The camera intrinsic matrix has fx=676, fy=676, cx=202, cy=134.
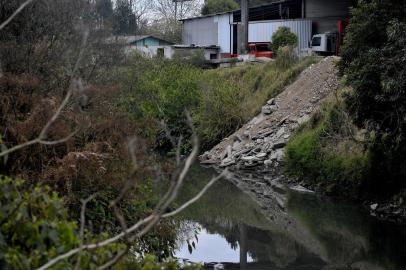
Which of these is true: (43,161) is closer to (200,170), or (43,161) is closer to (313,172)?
(313,172)

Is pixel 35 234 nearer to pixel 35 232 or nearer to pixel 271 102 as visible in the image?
pixel 35 232

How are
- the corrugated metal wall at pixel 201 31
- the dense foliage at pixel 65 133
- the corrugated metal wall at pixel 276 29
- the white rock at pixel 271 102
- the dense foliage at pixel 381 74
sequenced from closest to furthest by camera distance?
the dense foliage at pixel 65 133
the dense foliage at pixel 381 74
the white rock at pixel 271 102
the corrugated metal wall at pixel 276 29
the corrugated metal wall at pixel 201 31

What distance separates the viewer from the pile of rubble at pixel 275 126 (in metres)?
29.1

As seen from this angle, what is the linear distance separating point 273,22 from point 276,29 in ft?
2.37

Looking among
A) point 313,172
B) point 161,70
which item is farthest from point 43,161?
point 161,70

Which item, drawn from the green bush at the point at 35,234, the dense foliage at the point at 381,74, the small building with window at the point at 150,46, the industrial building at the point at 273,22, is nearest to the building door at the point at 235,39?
the industrial building at the point at 273,22

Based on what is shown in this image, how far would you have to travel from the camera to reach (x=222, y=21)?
50.7m

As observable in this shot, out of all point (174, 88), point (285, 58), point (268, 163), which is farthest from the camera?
point (285, 58)

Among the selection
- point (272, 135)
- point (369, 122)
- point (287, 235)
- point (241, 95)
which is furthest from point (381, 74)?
point (241, 95)

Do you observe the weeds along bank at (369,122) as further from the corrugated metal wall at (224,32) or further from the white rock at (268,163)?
the corrugated metal wall at (224,32)

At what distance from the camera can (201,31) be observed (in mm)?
54469

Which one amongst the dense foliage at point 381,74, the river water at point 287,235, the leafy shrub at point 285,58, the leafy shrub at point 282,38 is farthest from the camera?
the leafy shrub at point 282,38

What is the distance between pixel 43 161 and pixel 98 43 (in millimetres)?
8550

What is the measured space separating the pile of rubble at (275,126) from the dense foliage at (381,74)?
A: 876 centimetres
